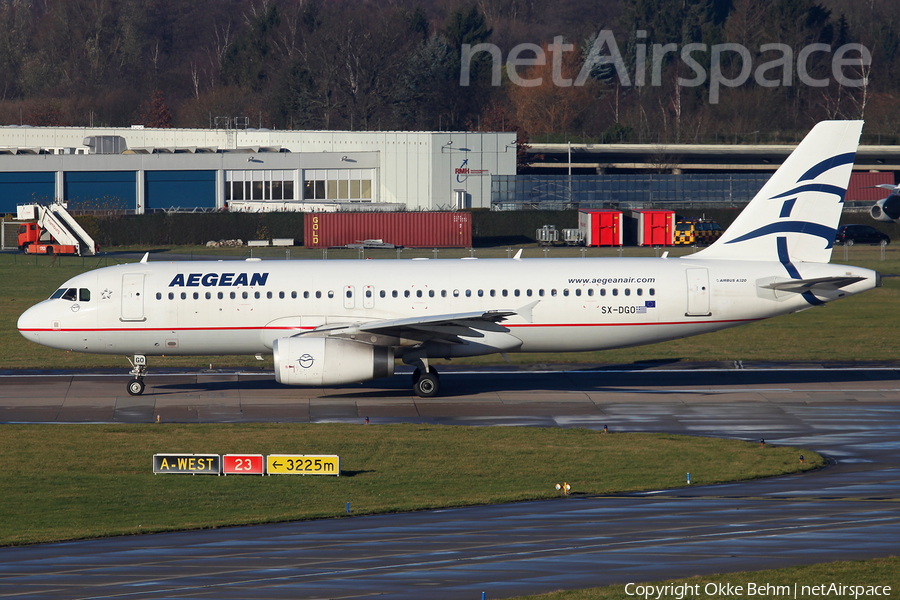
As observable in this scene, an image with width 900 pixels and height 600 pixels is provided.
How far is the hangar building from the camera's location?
101875 mm

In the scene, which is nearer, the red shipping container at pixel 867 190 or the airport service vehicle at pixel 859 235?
the airport service vehicle at pixel 859 235

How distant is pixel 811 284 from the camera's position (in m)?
30.7

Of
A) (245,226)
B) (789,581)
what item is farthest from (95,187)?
(789,581)

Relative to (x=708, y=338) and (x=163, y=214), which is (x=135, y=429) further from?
(x=163, y=214)

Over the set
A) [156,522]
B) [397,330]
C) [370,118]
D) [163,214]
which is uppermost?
[370,118]

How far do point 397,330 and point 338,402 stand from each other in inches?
129

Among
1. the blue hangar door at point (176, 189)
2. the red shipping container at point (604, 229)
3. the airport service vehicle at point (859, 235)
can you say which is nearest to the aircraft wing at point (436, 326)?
the red shipping container at point (604, 229)

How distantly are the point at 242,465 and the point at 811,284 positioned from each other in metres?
17.8

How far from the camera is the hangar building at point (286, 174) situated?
102 metres

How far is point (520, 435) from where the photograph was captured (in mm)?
26219

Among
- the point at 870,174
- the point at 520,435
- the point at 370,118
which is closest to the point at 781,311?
the point at 520,435

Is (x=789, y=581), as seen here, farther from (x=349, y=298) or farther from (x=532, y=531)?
(x=349, y=298)

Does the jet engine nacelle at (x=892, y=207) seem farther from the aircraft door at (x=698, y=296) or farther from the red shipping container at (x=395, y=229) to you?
the red shipping container at (x=395, y=229)

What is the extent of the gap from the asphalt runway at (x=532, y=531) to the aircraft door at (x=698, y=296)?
106 inches
